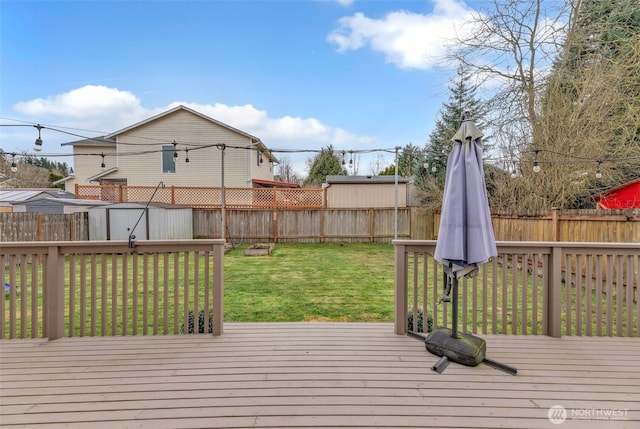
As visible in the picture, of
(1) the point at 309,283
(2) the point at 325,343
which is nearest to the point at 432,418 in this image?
(2) the point at 325,343

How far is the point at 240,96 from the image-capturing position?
13.8m

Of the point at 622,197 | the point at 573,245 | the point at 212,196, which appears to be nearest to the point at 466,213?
the point at 573,245

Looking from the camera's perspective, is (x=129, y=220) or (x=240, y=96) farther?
(x=240, y=96)

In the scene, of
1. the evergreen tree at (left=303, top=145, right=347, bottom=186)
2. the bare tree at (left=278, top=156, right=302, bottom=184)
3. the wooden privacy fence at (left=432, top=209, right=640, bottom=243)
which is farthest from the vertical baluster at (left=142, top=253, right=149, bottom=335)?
the bare tree at (left=278, top=156, right=302, bottom=184)

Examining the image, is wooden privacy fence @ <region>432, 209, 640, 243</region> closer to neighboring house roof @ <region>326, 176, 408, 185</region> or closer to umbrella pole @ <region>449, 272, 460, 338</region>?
umbrella pole @ <region>449, 272, 460, 338</region>

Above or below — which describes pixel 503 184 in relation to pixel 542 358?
above

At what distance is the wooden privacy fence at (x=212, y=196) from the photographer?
12211 millimetres

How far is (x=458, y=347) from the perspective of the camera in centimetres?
234

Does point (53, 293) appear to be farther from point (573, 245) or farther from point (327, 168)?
point (327, 168)

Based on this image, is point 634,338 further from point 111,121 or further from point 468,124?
point 111,121

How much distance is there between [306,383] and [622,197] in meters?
8.71

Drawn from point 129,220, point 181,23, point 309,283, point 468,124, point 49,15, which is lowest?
point 309,283

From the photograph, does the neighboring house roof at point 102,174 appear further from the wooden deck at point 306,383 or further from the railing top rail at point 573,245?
the railing top rail at point 573,245

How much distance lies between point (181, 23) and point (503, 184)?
9692 millimetres
